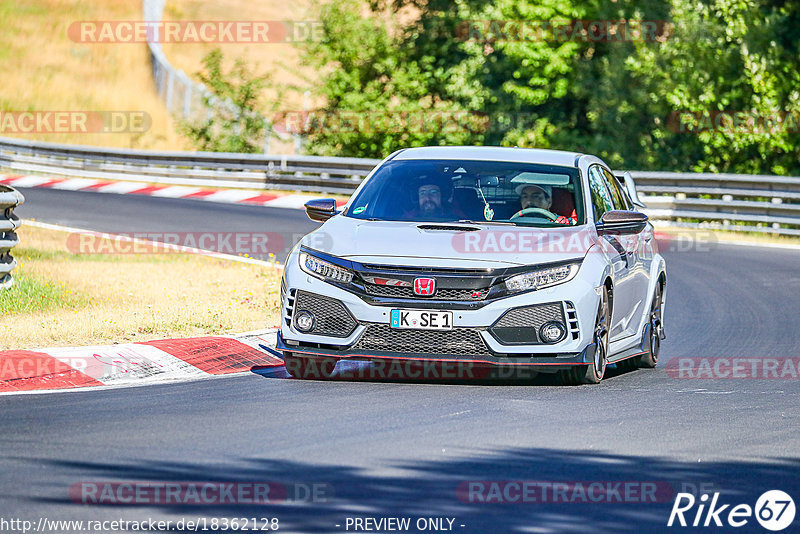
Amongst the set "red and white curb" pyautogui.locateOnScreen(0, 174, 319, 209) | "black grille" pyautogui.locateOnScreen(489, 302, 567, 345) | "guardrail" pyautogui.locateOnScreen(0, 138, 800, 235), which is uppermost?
"black grille" pyautogui.locateOnScreen(489, 302, 567, 345)

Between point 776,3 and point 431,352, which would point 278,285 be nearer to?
point 431,352

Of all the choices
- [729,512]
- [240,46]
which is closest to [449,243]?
[729,512]

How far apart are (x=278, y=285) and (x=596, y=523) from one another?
963 centimetres

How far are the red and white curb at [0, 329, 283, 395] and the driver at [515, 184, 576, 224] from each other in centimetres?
220

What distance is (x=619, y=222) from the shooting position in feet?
32.7

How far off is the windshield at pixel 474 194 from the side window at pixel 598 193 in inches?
7.3

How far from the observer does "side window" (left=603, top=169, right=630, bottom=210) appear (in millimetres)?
11312

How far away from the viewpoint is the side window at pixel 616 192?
37.1 ft

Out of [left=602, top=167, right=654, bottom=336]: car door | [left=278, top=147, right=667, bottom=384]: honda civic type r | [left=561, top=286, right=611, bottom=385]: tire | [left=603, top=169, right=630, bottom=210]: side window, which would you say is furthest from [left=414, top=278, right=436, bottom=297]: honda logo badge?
[left=603, top=169, right=630, bottom=210]: side window

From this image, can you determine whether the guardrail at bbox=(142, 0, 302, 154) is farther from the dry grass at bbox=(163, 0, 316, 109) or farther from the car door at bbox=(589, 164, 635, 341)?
the car door at bbox=(589, 164, 635, 341)

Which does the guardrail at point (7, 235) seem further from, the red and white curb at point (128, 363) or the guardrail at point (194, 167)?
the guardrail at point (194, 167)

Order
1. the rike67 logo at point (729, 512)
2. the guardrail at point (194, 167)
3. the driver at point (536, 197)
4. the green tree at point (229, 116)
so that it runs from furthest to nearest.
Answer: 1. the green tree at point (229, 116)
2. the guardrail at point (194, 167)
3. the driver at point (536, 197)
4. the rike67 logo at point (729, 512)

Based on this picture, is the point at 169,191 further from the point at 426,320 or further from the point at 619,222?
the point at 426,320

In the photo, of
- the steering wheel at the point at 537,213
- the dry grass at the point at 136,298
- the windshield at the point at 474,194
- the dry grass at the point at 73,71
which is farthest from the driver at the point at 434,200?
the dry grass at the point at 73,71
